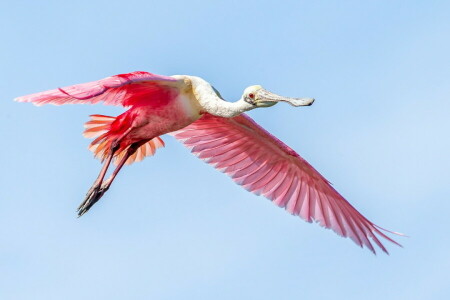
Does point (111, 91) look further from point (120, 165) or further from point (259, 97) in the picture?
point (259, 97)

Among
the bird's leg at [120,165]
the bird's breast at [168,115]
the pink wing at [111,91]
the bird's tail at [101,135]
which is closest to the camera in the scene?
the pink wing at [111,91]

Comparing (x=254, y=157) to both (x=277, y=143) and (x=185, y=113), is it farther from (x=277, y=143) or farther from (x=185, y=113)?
(x=185, y=113)

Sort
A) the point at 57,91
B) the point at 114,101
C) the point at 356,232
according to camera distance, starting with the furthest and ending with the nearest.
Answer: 1. the point at 356,232
2. the point at 114,101
3. the point at 57,91

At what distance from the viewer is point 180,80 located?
42.2 ft

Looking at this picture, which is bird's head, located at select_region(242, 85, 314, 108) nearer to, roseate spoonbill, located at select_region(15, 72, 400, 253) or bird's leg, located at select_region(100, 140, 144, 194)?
roseate spoonbill, located at select_region(15, 72, 400, 253)

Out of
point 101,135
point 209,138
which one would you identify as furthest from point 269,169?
point 101,135

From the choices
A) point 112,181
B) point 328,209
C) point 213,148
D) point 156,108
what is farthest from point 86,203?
point 328,209

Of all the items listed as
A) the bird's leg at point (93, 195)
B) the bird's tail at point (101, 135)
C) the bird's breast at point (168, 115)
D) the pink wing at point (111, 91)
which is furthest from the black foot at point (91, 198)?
the pink wing at point (111, 91)

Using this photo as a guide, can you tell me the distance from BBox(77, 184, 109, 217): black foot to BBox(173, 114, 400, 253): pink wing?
1771 millimetres

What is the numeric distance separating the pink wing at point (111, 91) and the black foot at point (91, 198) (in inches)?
38.3

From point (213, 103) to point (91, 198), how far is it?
1.69m

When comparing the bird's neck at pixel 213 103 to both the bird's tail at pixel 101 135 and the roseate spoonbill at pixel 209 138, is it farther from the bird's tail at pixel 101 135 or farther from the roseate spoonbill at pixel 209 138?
the bird's tail at pixel 101 135

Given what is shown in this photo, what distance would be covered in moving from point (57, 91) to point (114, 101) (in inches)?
49.1

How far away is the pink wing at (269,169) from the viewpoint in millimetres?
14562
